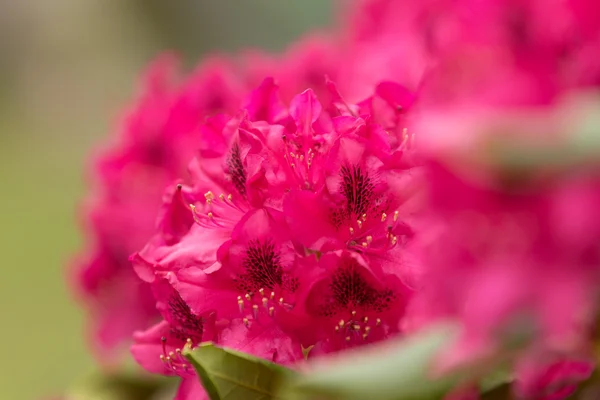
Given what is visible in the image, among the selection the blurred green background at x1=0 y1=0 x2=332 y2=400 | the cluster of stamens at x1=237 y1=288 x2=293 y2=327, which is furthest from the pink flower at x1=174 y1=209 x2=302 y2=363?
the blurred green background at x1=0 y1=0 x2=332 y2=400

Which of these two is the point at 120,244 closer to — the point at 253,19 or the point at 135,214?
the point at 135,214

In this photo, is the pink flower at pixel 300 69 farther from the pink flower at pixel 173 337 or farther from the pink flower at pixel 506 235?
the pink flower at pixel 506 235

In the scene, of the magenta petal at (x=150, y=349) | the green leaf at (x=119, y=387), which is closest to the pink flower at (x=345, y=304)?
the magenta petal at (x=150, y=349)

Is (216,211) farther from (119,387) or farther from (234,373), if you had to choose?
(119,387)

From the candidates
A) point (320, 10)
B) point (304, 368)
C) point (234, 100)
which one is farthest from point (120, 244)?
point (320, 10)

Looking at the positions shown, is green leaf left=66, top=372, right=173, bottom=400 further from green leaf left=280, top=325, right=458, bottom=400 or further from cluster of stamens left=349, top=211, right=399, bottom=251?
green leaf left=280, top=325, right=458, bottom=400

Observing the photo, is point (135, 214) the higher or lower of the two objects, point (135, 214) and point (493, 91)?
the higher

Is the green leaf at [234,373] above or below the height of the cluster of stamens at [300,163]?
below
